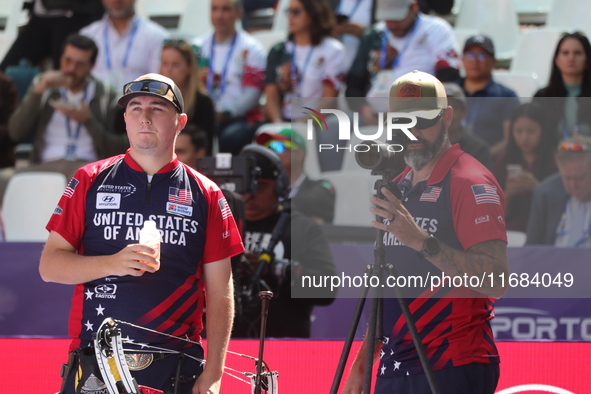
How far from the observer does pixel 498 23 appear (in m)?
8.66

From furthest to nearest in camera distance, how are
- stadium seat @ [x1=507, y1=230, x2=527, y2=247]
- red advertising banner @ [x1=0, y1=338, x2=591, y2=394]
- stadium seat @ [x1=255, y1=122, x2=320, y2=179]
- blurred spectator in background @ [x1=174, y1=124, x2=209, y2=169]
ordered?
1. blurred spectator in background @ [x1=174, y1=124, x2=209, y2=169]
2. stadium seat @ [x1=507, y1=230, x2=527, y2=247]
3. stadium seat @ [x1=255, y1=122, x2=320, y2=179]
4. red advertising banner @ [x1=0, y1=338, x2=591, y2=394]

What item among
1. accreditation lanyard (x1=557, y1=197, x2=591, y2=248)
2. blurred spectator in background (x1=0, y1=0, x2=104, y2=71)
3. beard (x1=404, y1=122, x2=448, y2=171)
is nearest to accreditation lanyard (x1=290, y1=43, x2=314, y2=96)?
blurred spectator in background (x1=0, y1=0, x2=104, y2=71)

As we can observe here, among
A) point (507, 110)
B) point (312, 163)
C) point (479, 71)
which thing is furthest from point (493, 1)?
Answer: point (312, 163)

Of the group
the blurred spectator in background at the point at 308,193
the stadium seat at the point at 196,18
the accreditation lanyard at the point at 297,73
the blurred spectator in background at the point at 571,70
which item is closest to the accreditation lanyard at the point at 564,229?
the blurred spectator in background at the point at 308,193

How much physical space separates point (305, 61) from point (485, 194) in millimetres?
3997

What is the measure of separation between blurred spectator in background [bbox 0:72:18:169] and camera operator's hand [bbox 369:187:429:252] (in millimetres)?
4761

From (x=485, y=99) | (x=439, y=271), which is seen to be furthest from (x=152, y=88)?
(x=485, y=99)

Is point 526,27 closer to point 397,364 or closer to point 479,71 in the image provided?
point 479,71

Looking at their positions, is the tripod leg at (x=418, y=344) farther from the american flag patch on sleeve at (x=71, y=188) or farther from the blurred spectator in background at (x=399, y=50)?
the blurred spectator in background at (x=399, y=50)

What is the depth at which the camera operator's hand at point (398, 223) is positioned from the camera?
300 cm

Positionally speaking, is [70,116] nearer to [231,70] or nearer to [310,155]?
[231,70]

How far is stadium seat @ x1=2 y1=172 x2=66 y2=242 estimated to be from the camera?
20.3ft

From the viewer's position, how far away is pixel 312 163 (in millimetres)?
4945

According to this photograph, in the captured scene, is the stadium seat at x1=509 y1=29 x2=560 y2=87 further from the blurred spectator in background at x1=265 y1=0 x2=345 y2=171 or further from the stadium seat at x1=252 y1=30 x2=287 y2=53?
the stadium seat at x1=252 y1=30 x2=287 y2=53
